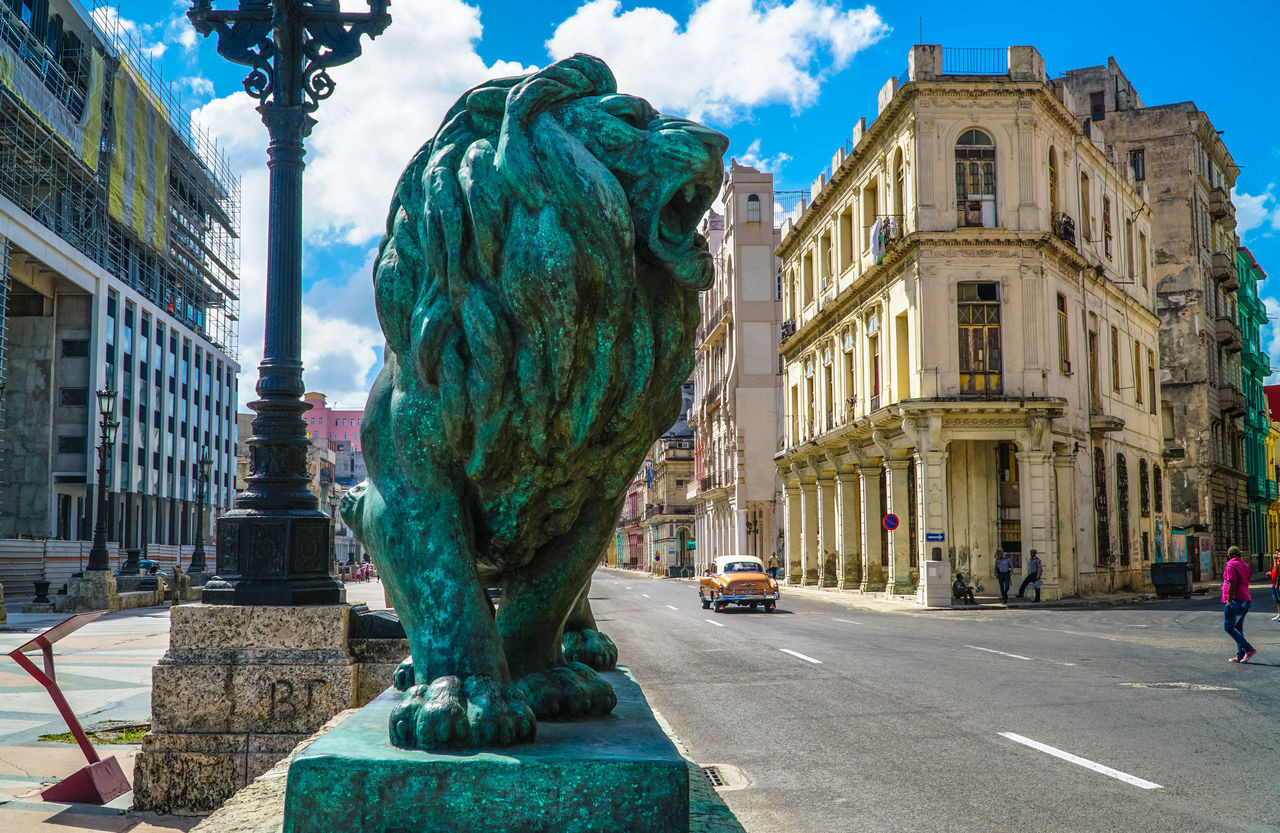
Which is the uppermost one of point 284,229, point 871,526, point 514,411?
point 284,229

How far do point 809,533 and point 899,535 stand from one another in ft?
29.3

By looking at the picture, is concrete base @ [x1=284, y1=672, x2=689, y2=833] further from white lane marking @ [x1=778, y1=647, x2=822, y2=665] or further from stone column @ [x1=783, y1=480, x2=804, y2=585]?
stone column @ [x1=783, y1=480, x2=804, y2=585]

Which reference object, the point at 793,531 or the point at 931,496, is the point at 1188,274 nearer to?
the point at 793,531

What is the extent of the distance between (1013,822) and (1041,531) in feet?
74.5

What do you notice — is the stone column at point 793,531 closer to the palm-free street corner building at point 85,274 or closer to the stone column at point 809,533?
the stone column at point 809,533

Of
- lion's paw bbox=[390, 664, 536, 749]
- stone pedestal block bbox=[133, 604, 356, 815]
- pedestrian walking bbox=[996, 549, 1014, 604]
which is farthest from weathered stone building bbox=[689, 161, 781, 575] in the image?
lion's paw bbox=[390, 664, 536, 749]

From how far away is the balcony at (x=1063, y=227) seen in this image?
92.9 ft

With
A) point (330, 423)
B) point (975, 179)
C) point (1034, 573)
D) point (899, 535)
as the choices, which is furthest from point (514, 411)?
point (330, 423)

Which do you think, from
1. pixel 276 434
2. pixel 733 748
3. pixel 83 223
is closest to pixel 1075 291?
pixel 733 748

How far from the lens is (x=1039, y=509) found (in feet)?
86.5

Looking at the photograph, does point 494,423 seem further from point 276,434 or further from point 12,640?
point 12,640

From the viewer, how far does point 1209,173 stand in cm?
4653

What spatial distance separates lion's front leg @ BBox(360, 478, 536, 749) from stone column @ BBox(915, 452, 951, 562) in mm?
25701

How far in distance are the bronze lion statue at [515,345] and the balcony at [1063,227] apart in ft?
95.4
